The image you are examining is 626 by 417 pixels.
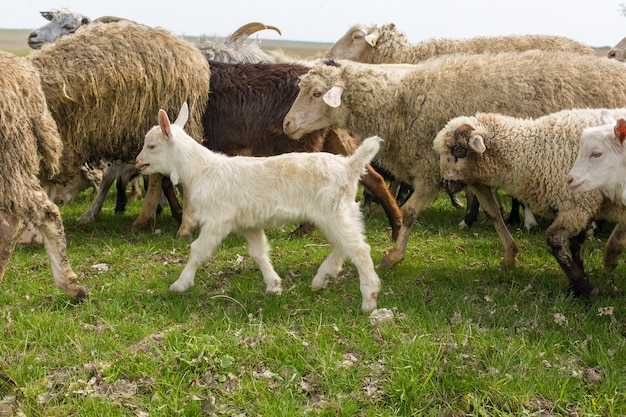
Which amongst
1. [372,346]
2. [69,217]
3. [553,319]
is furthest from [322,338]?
[69,217]

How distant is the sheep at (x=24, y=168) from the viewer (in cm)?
524

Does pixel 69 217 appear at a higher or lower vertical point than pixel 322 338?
lower

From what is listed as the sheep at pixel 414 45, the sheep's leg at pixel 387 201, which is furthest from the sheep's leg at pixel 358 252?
the sheep at pixel 414 45

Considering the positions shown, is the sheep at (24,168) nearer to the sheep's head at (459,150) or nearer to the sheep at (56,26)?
the sheep's head at (459,150)

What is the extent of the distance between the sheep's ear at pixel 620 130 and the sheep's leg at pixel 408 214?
1.90 m

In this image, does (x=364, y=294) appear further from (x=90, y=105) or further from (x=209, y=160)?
(x=90, y=105)

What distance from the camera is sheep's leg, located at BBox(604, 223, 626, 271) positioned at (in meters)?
5.98

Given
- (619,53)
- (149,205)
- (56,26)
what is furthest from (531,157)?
(56,26)

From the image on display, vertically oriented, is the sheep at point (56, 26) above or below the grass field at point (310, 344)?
above

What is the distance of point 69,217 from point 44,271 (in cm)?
293

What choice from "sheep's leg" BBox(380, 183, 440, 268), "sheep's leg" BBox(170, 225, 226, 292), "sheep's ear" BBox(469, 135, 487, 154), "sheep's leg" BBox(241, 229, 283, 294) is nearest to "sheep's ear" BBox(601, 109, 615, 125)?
"sheep's ear" BBox(469, 135, 487, 154)

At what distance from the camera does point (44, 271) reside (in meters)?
6.39

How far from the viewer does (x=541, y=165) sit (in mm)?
5652

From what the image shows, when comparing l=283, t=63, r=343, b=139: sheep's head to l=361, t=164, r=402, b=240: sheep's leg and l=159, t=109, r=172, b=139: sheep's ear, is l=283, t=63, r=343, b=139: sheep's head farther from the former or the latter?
l=159, t=109, r=172, b=139: sheep's ear
